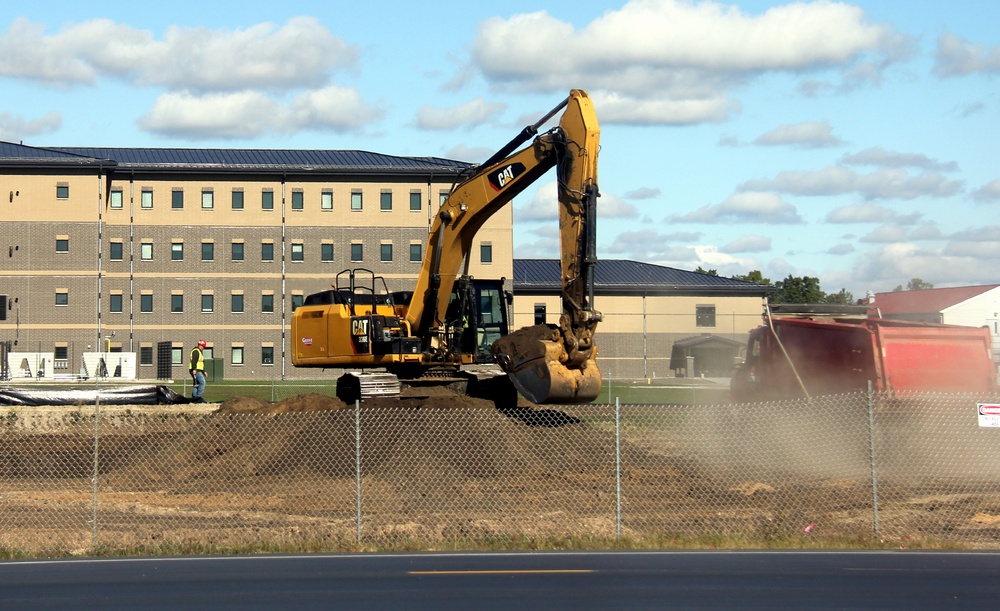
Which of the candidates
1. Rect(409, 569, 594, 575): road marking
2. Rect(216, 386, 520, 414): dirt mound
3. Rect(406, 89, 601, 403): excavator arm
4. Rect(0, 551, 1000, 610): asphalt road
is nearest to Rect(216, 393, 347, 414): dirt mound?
Rect(216, 386, 520, 414): dirt mound

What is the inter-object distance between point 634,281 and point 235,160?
2618 centimetres

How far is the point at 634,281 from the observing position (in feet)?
256

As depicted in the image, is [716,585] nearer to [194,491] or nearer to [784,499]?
[784,499]

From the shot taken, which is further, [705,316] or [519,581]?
[705,316]

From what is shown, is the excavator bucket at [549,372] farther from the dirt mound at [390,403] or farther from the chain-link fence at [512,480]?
the dirt mound at [390,403]

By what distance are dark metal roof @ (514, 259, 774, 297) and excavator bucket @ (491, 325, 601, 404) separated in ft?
156

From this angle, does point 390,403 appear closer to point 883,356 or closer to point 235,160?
point 883,356

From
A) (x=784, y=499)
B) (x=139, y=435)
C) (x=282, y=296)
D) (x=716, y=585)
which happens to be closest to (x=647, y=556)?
(x=716, y=585)

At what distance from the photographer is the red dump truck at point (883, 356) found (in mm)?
22609

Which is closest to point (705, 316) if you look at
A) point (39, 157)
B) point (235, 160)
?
point (235, 160)

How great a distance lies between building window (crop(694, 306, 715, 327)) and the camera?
62.0 metres

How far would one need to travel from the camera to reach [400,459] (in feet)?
65.0

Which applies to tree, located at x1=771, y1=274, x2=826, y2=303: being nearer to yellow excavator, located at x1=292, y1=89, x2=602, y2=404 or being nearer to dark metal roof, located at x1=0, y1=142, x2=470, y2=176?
dark metal roof, located at x1=0, y1=142, x2=470, y2=176

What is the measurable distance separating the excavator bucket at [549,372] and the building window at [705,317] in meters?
39.7
